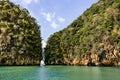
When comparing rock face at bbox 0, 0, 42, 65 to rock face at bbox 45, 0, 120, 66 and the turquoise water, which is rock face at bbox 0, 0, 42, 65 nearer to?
rock face at bbox 45, 0, 120, 66

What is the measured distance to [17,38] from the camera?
6016 cm

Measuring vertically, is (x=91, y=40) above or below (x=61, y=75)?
above

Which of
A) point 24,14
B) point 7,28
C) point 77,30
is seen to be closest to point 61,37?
point 77,30

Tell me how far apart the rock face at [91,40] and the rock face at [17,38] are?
5.45 meters

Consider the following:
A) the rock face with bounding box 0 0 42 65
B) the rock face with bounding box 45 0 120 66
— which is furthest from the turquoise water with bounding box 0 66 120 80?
the rock face with bounding box 0 0 42 65

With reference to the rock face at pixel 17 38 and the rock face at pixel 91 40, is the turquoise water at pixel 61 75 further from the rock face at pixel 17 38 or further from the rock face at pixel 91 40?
the rock face at pixel 17 38

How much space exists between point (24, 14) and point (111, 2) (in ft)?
72.1

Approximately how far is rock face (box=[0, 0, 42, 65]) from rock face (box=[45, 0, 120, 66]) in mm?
5452

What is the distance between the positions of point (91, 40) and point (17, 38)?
1675cm

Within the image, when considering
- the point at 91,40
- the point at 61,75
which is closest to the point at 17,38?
the point at 91,40

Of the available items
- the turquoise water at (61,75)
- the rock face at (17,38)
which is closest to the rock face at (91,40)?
the rock face at (17,38)

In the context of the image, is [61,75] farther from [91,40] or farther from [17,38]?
[17,38]

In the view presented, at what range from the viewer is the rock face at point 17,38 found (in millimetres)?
58375

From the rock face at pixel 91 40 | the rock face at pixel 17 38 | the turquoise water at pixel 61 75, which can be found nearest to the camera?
the turquoise water at pixel 61 75
